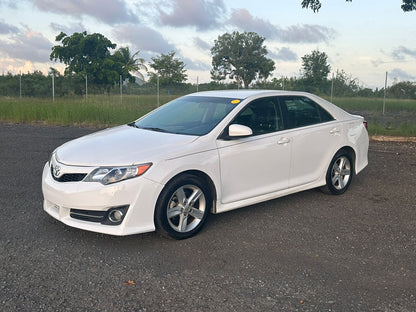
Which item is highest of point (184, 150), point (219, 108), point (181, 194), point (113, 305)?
point (219, 108)

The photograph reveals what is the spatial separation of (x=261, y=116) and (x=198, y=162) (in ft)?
4.22

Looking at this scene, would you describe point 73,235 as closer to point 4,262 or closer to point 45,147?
point 4,262

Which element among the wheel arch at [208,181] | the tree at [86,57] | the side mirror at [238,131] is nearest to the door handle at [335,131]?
the side mirror at [238,131]

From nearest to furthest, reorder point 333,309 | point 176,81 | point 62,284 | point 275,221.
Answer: point 333,309, point 62,284, point 275,221, point 176,81

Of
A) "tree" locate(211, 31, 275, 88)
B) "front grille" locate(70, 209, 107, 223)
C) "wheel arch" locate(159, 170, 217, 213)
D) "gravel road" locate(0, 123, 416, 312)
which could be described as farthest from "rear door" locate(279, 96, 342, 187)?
"tree" locate(211, 31, 275, 88)

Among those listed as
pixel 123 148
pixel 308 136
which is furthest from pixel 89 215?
pixel 308 136

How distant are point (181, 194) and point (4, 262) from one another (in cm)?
173

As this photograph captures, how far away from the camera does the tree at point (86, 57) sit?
149ft

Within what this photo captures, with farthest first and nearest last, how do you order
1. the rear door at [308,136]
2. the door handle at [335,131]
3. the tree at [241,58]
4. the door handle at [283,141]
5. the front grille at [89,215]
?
1. the tree at [241,58]
2. the door handle at [335,131]
3. the rear door at [308,136]
4. the door handle at [283,141]
5. the front grille at [89,215]

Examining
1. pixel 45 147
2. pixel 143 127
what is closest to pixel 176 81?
pixel 45 147

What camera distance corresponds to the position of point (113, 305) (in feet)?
10.4

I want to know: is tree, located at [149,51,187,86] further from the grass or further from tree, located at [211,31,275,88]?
the grass

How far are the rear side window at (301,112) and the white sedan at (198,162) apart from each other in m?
0.02

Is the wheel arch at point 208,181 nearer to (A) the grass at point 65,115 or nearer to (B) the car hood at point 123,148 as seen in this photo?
(B) the car hood at point 123,148
